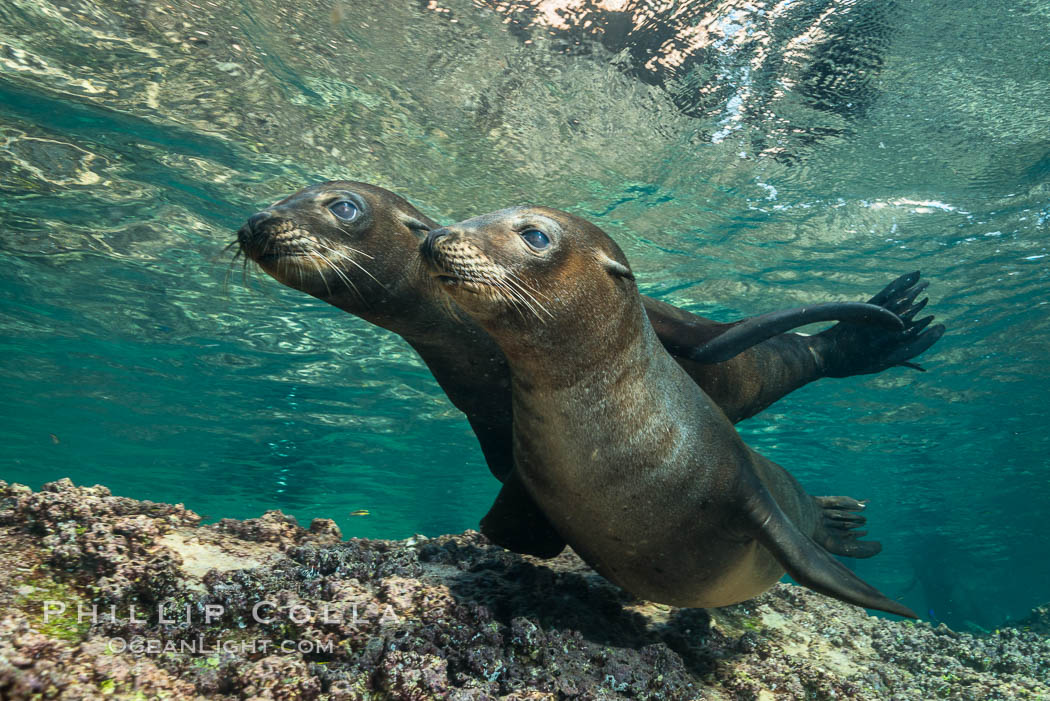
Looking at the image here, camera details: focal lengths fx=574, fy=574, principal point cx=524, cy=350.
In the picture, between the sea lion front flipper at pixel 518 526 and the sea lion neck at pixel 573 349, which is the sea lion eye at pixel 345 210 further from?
the sea lion front flipper at pixel 518 526

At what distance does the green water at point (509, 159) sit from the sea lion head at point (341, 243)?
4.11 meters

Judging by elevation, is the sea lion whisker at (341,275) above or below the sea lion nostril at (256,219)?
below

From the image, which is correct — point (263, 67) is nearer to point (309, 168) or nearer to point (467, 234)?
point (309, 168)

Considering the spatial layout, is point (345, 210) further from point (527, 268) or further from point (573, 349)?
point (573, 349)

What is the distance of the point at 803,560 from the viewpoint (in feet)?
9.59

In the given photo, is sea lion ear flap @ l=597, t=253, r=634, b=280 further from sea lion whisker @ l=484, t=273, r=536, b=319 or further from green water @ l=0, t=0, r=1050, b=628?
green water @ l=0, t=0, r=1050, b=628

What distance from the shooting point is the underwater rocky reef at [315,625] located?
6.59ft

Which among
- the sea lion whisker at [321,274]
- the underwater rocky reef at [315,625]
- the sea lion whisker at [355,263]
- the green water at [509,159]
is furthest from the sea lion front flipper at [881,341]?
the sea lion whisker at [321,274]

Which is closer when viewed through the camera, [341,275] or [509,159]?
[341,275]

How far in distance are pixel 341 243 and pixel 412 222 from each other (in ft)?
1.74

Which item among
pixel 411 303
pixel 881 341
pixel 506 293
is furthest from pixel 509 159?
pixel 506 293

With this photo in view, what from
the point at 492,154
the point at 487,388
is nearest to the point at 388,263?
the point at 487,388

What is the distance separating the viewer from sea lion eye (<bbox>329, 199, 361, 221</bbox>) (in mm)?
3271

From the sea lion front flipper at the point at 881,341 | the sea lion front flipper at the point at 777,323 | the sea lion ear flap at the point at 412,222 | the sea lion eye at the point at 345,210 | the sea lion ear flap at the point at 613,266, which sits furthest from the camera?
the sea lion front flipper at the point at 881,341
